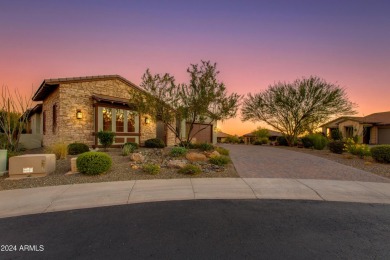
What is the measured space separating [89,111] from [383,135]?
124 ft

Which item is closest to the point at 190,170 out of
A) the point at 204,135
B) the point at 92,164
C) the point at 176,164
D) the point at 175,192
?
the point at 176,164

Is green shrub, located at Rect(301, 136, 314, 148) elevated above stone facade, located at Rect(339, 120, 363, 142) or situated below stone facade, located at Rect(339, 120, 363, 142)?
below

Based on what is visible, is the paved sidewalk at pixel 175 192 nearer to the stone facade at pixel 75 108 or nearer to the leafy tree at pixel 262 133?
the stone facade at pixel 75 108

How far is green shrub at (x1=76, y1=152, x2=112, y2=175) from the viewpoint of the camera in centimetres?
722

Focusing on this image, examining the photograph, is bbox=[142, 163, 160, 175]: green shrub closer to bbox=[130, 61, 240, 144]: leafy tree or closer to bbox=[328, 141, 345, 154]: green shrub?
bbox=[130, 61, 240, 144]: leafy tree

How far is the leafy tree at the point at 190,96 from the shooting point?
12.2m

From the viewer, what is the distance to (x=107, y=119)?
14.5 m

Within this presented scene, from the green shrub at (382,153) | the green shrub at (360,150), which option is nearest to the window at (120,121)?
the green shrub at (360,150)

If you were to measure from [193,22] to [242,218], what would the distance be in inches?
485

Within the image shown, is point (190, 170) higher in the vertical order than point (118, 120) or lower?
lower

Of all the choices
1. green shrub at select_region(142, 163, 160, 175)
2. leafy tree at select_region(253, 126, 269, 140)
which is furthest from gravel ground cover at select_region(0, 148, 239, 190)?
leafy tree at select_region(253, 126, 269, 140)

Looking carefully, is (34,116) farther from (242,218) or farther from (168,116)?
(242,218)

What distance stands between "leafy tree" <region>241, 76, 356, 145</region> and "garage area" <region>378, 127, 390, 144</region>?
38.1 ft

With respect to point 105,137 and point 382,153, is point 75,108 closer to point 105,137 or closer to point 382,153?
point 105,137
